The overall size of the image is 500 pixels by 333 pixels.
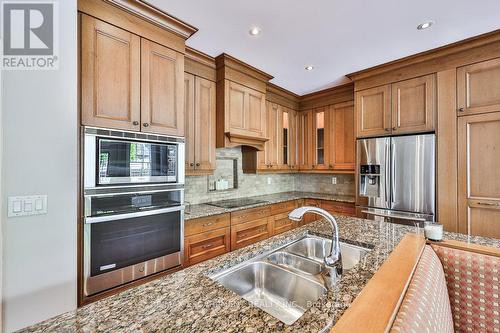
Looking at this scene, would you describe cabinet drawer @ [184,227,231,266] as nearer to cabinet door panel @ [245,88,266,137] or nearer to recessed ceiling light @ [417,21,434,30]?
cabinet door panel @ [245,88,266,137]

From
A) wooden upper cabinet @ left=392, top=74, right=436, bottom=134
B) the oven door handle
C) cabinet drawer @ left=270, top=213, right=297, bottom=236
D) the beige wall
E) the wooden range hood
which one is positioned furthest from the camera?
cabinet drawer @ left=270, top=213, right=297, bottom=236

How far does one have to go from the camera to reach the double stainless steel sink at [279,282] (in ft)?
3.53

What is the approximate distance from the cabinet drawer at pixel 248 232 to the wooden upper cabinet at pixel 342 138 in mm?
1563

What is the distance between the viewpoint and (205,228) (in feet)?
7.58

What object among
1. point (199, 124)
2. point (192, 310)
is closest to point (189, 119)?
point (199, 124)

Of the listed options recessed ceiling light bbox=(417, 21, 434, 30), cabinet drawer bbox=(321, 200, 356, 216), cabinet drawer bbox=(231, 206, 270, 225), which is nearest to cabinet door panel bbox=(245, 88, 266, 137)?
cabinet drawer bbox=(231, 206, 270, 225)

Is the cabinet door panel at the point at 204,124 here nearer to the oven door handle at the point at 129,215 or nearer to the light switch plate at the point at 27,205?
the oven door handle at the point at 129,215

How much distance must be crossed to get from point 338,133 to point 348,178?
0.81 m

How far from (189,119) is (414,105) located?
2.69 meters

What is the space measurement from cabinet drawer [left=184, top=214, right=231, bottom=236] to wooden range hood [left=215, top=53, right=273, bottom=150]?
2.86 feet

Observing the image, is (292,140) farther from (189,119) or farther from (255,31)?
(255,31)

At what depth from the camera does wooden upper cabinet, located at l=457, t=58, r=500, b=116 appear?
7.34 feet

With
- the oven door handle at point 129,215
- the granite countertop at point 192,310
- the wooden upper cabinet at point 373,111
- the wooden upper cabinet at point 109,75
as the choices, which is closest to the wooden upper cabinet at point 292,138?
the wooden upper cabinet at point 373,111

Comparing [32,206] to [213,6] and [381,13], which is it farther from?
[381,13]
